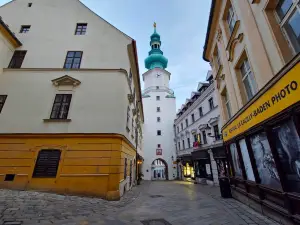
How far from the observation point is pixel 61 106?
33.4ft

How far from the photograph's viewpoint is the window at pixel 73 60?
37.9ft

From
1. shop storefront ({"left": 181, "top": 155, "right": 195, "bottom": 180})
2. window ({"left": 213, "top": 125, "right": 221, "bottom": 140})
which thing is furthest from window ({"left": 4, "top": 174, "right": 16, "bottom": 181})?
shop storefront ({"left": 181, "top": 155, "right": 195, "bottom": 180})

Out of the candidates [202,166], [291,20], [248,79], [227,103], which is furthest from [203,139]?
[291,20]

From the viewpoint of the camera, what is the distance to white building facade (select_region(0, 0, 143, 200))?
8648 millimetres

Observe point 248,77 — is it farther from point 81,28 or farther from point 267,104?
point 81,28

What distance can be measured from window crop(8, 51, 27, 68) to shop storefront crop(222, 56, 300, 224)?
15.4 m

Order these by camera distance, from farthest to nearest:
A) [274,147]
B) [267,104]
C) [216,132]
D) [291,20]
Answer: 1. [216,132]
2. [267,104]
3. [274,147]
4. [291,20]

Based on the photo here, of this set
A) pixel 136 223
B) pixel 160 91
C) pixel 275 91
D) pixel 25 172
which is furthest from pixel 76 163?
pixel 160 91

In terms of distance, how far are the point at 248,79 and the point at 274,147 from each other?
3719 millimetres

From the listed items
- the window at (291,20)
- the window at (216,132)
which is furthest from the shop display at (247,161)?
the window at (216,132)

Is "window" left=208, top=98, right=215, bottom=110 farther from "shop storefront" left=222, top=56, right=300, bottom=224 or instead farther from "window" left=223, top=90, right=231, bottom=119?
"shop storefront" left=222, top=56, right=300, bottom=224

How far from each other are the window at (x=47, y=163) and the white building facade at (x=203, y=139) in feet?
46.2

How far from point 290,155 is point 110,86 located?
9.86 m

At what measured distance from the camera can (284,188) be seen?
454 cm
